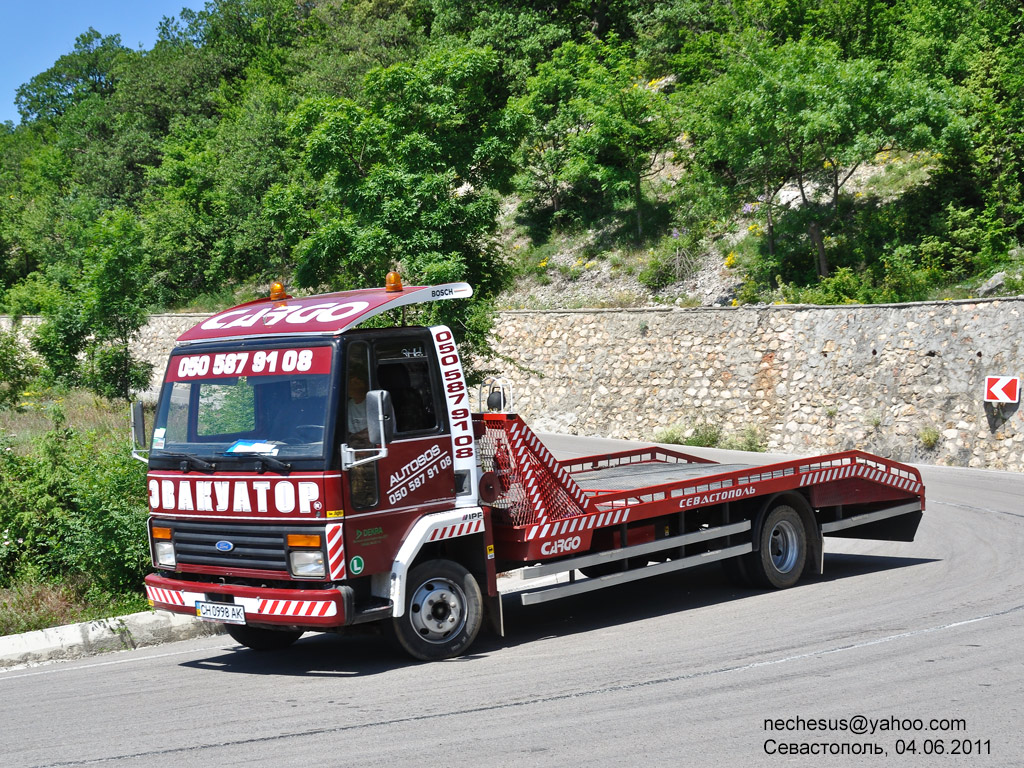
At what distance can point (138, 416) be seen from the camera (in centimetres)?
818

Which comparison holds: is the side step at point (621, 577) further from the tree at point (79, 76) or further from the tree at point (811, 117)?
the tree at point (79, 76)

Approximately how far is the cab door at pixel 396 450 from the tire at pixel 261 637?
1.76 m

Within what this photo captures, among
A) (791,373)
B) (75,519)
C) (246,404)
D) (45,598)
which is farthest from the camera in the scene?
(791,373)

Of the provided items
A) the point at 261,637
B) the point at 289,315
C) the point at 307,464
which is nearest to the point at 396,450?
the point at 307,464

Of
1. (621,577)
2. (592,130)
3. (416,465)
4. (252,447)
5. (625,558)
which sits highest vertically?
(592,130)

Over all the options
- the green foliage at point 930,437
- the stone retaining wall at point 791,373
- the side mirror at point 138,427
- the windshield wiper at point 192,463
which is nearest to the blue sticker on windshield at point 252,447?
the windshield wiper at point 192,463

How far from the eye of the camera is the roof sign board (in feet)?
24.9

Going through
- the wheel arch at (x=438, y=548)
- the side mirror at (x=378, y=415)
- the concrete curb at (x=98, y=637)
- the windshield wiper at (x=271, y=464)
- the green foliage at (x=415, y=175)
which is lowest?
the concrete curb at (x=98, y=637)

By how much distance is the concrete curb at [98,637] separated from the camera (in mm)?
8633

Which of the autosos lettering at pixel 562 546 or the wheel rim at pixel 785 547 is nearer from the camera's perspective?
the autosos lettering at pixel 562 546

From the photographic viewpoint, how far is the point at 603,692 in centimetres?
671

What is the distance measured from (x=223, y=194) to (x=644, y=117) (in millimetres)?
20123

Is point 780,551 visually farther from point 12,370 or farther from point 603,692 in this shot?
point 12,370

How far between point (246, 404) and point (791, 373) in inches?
721
